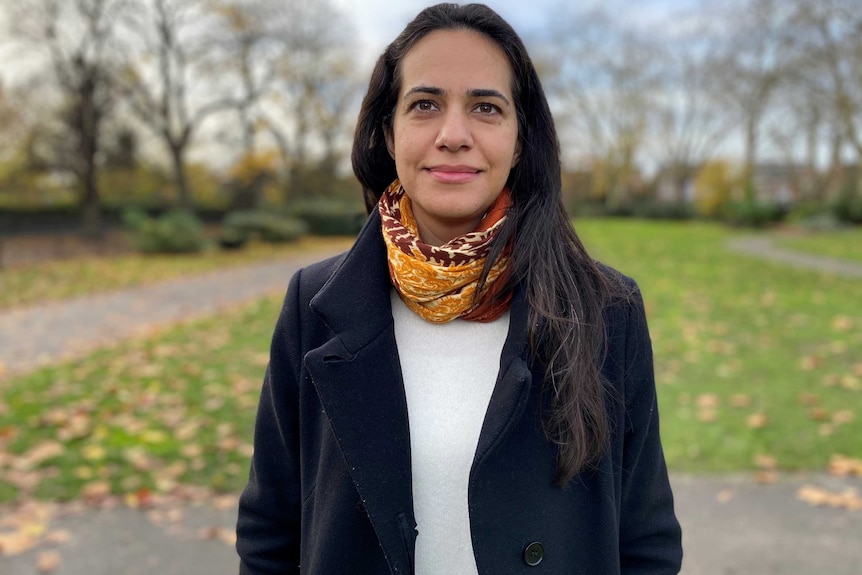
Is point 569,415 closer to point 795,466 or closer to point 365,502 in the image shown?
point 365,502

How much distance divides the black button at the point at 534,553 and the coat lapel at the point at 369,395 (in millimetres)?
249

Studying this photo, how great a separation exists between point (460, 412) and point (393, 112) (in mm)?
748

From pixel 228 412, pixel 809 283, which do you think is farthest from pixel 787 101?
pixel 228 412

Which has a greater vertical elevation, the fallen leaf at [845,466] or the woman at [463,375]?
the woman at [463,375]

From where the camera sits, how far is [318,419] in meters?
1.62

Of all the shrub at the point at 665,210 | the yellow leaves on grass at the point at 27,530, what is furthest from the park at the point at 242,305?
the shrub at the point at 665,210

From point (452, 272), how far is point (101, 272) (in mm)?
16410

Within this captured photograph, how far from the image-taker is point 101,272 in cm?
1602

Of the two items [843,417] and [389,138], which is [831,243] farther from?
[389,138]

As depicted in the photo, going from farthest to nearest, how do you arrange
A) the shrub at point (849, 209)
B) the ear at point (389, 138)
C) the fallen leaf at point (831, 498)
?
the shrub at point (849, 209) < the fallen leaf at point (831, 498) < the ear at point (389, 138)

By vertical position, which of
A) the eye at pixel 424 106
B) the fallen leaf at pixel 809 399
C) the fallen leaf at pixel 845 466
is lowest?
the fallen leaf at pixel 809 399

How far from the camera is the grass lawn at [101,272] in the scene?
13.0 meters

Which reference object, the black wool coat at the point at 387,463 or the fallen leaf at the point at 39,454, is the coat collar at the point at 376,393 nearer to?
the black wool coat at the point at 387,463

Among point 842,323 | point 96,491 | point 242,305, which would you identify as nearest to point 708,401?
point 842,323
